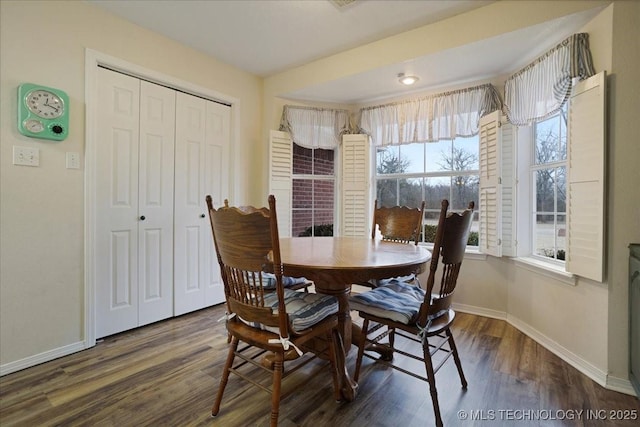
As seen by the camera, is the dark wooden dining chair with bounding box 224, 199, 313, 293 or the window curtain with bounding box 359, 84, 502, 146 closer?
the dark wooden dining chair with bounding box 224, 199, 313, 293

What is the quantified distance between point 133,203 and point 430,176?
2965mm

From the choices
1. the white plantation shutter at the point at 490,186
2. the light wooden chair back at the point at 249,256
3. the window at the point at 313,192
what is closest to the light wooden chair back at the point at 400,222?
the white plantation shutter at the point at 490,186

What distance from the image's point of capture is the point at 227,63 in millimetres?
3227

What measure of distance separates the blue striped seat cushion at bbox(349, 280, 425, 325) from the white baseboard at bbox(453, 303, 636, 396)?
3.85 ft

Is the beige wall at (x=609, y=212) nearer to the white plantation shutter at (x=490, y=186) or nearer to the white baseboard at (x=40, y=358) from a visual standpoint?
the white plantation shutter at (x=490, y=186)

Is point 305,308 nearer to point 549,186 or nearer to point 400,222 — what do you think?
point 400,222

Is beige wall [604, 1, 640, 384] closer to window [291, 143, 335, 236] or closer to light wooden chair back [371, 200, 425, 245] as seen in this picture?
light wooden chair back [371, 200, 425, 245]

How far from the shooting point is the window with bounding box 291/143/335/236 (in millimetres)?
3766

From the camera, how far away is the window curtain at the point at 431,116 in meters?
2.91

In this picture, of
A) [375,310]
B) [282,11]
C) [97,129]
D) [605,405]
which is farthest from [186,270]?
[605,405]

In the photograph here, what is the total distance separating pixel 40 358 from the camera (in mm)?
2012

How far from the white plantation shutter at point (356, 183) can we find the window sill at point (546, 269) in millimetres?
1559

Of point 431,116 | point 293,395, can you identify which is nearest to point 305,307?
point 293,395

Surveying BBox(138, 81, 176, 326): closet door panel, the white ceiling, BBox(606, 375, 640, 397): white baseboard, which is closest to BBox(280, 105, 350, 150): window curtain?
the white ceiling
